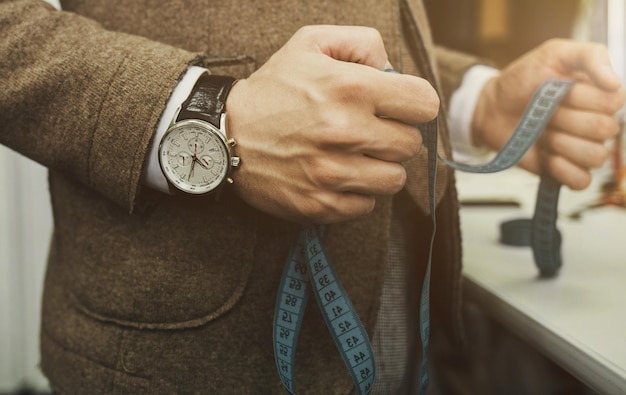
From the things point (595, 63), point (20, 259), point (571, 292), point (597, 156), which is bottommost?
point (20, 259)

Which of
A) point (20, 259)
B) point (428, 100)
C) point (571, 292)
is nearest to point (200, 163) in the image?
point (428, 100)

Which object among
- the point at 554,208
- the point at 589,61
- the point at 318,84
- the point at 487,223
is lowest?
the point at 487,223

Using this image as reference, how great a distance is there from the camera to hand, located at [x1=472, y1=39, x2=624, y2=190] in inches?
29.0

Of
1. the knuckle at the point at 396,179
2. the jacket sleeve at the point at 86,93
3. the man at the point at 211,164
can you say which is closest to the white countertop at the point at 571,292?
the man at the point at 211,164

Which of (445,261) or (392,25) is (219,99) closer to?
(392,25)

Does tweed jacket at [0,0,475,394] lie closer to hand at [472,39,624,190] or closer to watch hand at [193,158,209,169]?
watch hand at [193,158,209,169]

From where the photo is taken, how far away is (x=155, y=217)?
0.62m

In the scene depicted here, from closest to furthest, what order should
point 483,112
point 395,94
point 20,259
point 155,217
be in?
point 395,94, point 155,217, point 483,112, point 20,259

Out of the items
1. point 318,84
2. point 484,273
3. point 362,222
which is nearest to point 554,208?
point 484,273

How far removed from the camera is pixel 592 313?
25.0 inches

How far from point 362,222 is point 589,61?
385mm

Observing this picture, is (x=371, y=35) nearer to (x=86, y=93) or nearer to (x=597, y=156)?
(x=86, y=93)

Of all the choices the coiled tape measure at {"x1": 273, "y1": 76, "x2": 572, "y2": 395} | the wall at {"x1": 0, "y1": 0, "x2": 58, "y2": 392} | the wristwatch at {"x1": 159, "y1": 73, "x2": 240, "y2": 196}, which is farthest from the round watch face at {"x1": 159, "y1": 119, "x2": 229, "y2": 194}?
the wall at {"x1": 0, "y1": 0, "x2": 58, "y2": 392}

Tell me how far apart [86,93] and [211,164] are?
15cm
